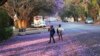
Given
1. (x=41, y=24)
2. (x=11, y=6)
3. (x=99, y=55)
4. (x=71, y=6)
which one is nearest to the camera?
(x=99, y=55)

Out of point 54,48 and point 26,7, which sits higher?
point 26,7

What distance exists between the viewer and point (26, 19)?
6619 cm

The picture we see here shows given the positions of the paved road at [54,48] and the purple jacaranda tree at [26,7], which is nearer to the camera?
the paved road at [54,48]

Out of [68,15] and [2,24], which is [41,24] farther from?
[68,15]

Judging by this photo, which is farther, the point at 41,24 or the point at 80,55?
the point at 41,24

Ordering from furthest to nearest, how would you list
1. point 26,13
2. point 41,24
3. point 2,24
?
1. point 41,24
2. point 26,13
3. point 2,24

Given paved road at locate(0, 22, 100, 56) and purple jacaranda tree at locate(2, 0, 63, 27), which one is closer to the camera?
paved road at locate(0, 22, 100, 56)

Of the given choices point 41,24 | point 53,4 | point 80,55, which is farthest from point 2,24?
point 41,24

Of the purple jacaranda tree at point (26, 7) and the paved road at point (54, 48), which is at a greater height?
the purple jacaranda tree at point (26, 7)

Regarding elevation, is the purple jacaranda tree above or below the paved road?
above

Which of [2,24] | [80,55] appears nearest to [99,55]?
[80,55]

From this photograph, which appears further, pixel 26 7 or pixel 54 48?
pixel 26 7

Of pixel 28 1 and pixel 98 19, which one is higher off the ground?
pixel 28 1

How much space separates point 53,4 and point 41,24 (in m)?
10.3
